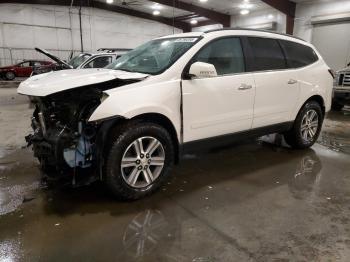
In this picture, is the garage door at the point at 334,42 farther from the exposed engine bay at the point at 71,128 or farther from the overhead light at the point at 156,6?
the exposed engine bay at the point at 71,128

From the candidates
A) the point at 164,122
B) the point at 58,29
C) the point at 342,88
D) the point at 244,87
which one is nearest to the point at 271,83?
the point at 244,87

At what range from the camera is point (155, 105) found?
2.93 metres

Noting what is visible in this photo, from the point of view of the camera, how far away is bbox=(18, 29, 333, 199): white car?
9.23ft

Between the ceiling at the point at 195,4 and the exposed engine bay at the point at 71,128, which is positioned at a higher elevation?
the ceiling at the point at 195,4

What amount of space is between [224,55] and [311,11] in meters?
15.5

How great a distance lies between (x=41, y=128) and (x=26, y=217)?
86 centimetres

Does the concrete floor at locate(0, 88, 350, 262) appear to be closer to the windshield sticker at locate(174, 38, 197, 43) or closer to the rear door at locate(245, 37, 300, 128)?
the rear door at locate(245, 37, 300, 128)

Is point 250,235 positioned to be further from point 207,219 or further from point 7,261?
point 7,261

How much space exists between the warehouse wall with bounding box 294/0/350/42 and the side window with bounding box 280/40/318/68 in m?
12.6

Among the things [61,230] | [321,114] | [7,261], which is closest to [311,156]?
[321,114]

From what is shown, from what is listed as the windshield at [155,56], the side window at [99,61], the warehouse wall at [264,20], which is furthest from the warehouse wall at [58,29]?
the windshield at [155,56]

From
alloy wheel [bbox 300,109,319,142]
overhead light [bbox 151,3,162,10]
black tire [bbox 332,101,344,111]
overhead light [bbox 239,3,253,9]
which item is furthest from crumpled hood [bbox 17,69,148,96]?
overhead light [bbox 151,3,162,10]

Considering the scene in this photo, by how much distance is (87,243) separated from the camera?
7.75ft

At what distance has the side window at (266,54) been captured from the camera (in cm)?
383
